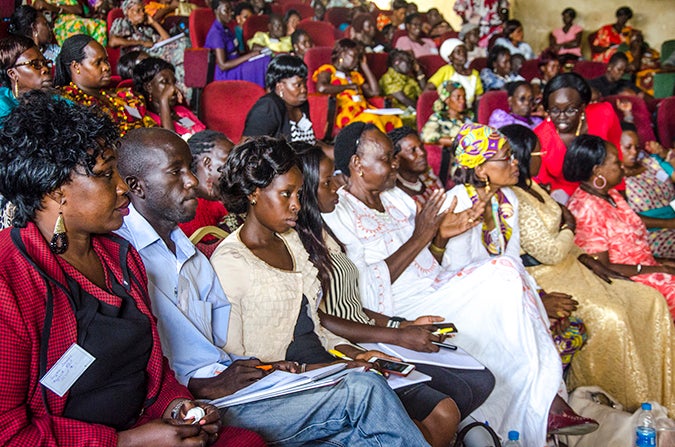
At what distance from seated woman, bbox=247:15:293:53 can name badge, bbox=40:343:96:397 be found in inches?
214

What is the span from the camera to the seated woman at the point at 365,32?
7.27m

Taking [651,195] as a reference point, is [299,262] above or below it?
above

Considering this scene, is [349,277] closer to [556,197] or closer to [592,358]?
[592,358]

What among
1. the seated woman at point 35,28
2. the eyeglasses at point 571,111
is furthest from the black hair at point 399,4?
the seated woman at point 35,28

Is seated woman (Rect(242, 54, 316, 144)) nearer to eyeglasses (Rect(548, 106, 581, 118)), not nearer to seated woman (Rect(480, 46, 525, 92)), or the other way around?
eyeglasses (Rect(548, 106, 581, 118))

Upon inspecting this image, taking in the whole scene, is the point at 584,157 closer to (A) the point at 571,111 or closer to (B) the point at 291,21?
(A) the point at 571,111

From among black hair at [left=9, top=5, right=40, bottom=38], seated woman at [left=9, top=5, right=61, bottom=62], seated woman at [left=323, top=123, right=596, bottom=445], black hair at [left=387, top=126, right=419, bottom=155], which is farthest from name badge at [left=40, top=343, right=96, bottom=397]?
black hair at [left=9, top=5, right=40, bottom=38]

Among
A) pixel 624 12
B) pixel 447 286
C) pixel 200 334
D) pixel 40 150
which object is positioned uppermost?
pixel 624 12

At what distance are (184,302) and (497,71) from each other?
19.3 feet

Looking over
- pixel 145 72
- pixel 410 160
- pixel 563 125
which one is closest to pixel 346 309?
pixel 410 160

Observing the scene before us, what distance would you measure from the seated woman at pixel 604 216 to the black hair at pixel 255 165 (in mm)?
1957

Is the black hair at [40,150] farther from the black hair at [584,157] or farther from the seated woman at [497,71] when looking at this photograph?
the seated woman at [497,71]

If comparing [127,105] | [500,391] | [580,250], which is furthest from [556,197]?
[127,105]

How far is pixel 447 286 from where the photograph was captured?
8.88 feet
